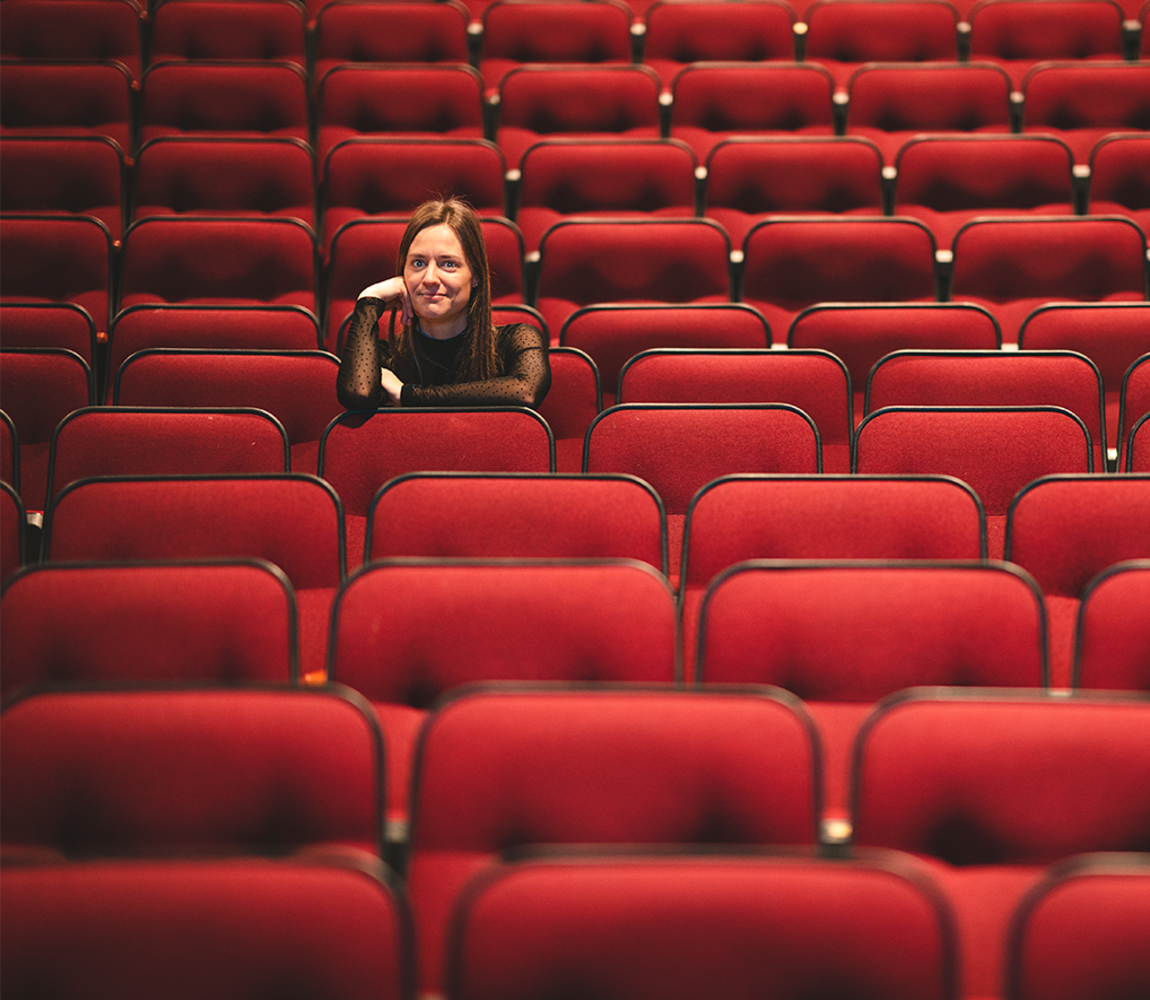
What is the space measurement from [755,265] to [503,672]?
2.16ft

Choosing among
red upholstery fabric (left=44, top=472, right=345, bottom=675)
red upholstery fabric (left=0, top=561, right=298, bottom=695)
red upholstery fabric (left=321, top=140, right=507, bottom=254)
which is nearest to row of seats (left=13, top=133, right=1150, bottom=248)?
red upholstery fabric (left=321, top=140, right=507, bottom=254)

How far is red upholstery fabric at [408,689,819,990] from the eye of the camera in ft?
1.51

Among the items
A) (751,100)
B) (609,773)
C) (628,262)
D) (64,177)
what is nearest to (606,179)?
(628,262)

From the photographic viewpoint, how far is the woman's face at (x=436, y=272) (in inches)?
32.5

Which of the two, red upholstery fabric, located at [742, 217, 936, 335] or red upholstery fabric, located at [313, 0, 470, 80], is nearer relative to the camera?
red upholstery fabric, located at [742, 217, 936, 335]

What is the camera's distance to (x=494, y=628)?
56 centimetres

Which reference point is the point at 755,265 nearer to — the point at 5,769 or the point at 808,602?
the point at 808,602

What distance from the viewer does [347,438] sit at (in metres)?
0.77

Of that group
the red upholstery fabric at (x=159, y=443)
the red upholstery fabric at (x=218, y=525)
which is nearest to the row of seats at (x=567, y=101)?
the red upholstery fabric at (x=159, y=443)

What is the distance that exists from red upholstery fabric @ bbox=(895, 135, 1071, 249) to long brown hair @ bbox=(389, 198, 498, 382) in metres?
0.61

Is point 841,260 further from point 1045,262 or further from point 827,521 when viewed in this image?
point 827,521

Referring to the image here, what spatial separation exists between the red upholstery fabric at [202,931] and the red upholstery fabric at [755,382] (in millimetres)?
555

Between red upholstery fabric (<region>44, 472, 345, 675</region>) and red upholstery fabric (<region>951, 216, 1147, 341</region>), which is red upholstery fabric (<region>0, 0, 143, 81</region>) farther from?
red upholstery fabric (<region>951, 216, 1147, 341</region>)

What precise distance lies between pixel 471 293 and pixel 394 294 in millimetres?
68
